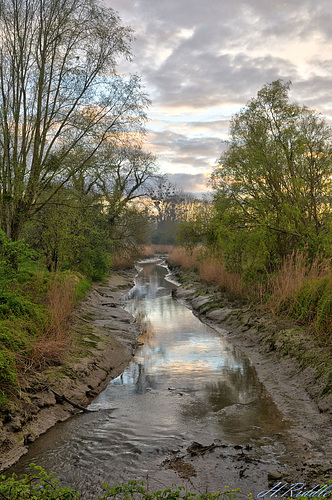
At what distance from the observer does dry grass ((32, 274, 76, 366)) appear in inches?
300

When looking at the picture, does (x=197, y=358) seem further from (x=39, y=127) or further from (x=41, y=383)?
(x=39, y=127)

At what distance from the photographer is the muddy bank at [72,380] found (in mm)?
5773

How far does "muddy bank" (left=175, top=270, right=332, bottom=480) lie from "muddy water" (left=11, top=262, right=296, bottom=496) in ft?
0.88

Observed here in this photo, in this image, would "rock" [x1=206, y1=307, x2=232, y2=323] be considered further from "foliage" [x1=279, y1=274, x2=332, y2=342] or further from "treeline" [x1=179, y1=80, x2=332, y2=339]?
"foliage" [x1=279, y1=274, x2=332, y2=342]

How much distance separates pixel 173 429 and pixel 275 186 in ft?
33.5

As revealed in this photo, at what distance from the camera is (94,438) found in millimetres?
6109

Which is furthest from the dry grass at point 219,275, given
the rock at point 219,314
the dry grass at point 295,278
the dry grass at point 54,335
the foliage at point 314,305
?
the dry grass at point 54,335

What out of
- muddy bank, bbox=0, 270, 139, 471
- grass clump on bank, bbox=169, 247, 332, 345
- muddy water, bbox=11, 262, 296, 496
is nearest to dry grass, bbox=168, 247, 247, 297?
grass clump on bank, bbox=169, 247, 332, 345

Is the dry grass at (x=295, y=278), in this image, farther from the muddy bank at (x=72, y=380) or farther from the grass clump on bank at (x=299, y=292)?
the muddy bank at (x=72, y=380)

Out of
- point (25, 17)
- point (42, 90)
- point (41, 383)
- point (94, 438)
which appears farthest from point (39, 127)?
point (94, 438)

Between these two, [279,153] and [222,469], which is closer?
[222,469]

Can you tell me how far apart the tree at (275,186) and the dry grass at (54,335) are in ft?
21.1

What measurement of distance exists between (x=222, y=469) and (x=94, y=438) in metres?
2.04

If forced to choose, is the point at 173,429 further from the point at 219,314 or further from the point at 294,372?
the point at 219,314
